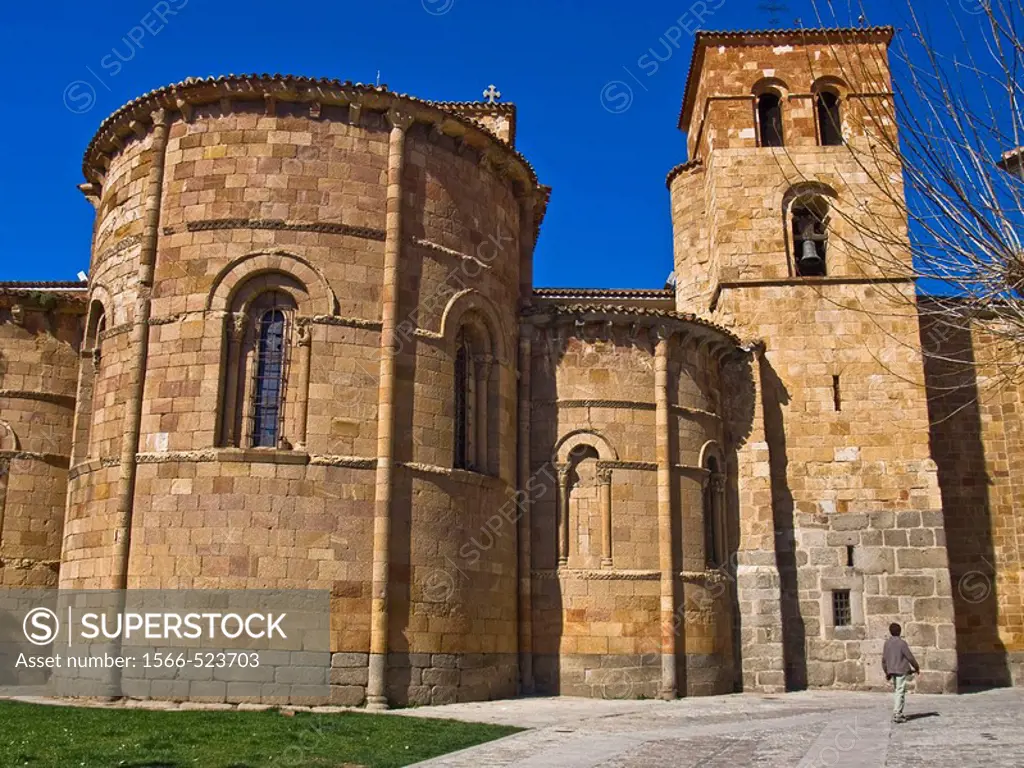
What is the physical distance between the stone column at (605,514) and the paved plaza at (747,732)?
260 centimetres

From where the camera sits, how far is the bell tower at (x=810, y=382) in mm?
19984

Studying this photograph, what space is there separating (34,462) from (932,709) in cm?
1632

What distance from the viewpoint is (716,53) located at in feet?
78.8

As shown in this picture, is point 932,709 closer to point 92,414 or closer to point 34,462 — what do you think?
point 92,414

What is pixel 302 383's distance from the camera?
15789 millimetres

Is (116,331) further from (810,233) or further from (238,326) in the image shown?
(810,233)

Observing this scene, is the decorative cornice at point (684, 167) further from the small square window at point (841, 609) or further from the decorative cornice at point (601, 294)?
the small square window at point (841, 609)

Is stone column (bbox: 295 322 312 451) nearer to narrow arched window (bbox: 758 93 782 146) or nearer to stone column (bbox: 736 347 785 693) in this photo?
stone column (bbox: 736 347 785 693)

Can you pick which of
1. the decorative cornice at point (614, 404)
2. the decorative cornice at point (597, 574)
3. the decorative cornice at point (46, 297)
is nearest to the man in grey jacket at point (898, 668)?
the decorative cornice at point (597, 574)

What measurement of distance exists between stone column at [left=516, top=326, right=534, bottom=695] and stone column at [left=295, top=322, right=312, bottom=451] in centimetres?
465

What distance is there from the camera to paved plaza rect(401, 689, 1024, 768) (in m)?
10.1

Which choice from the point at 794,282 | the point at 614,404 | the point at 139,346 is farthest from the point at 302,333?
the point at 794,282

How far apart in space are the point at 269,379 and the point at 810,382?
11476mm

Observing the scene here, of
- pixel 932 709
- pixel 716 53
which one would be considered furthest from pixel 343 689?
pixel 716 53
